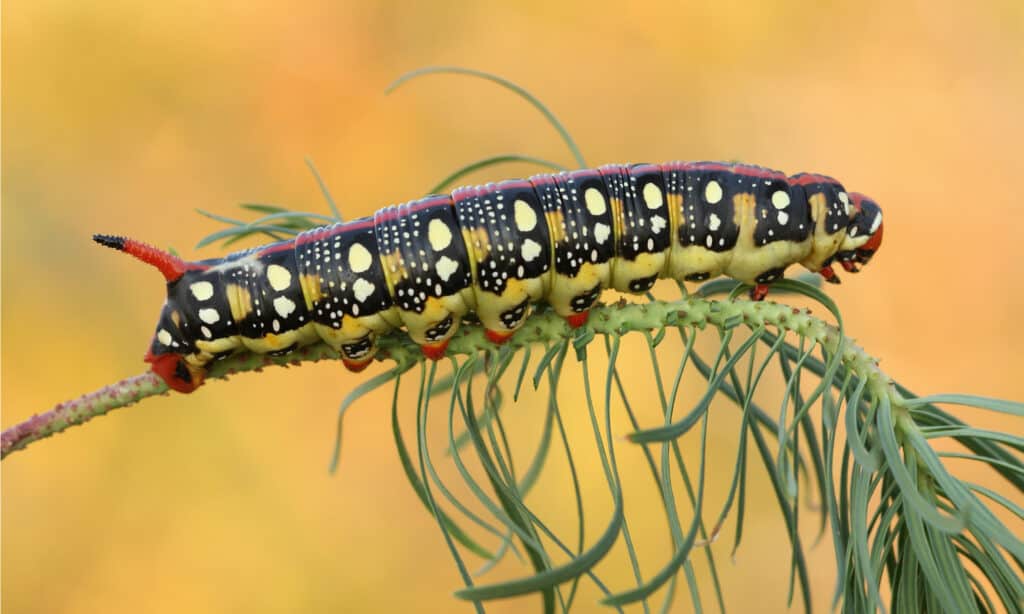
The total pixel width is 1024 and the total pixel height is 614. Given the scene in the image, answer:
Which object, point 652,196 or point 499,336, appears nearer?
point 499,336

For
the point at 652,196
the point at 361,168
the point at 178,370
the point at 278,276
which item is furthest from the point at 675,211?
Result: the point at 361,168

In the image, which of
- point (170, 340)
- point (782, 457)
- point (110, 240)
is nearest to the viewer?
point (782, 457)

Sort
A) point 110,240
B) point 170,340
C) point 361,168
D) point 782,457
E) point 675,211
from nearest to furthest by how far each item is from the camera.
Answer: point 782,457, point 110,240, point 170,340, point 675,211, point 361,168

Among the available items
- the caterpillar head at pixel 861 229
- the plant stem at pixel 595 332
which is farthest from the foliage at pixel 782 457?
the caterpillar head at pixel 861 229

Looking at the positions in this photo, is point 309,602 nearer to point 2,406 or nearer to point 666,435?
point 2,406

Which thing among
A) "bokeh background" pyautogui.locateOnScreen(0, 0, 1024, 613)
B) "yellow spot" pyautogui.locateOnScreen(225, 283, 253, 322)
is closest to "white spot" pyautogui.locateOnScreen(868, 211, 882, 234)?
"yellow spot" pyautogui.locateOnScreen(225, 283, 253, 322)

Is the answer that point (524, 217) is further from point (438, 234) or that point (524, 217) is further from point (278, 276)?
point (278, 276)

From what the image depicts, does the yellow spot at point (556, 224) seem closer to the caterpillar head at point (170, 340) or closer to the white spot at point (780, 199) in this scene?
the white spot at point (780, 199)

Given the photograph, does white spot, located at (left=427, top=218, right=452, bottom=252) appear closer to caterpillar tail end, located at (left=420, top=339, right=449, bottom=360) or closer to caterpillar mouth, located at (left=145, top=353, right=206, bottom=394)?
caterpillar tail end, located at (left=420, top=339, right=449, bottom=360)
